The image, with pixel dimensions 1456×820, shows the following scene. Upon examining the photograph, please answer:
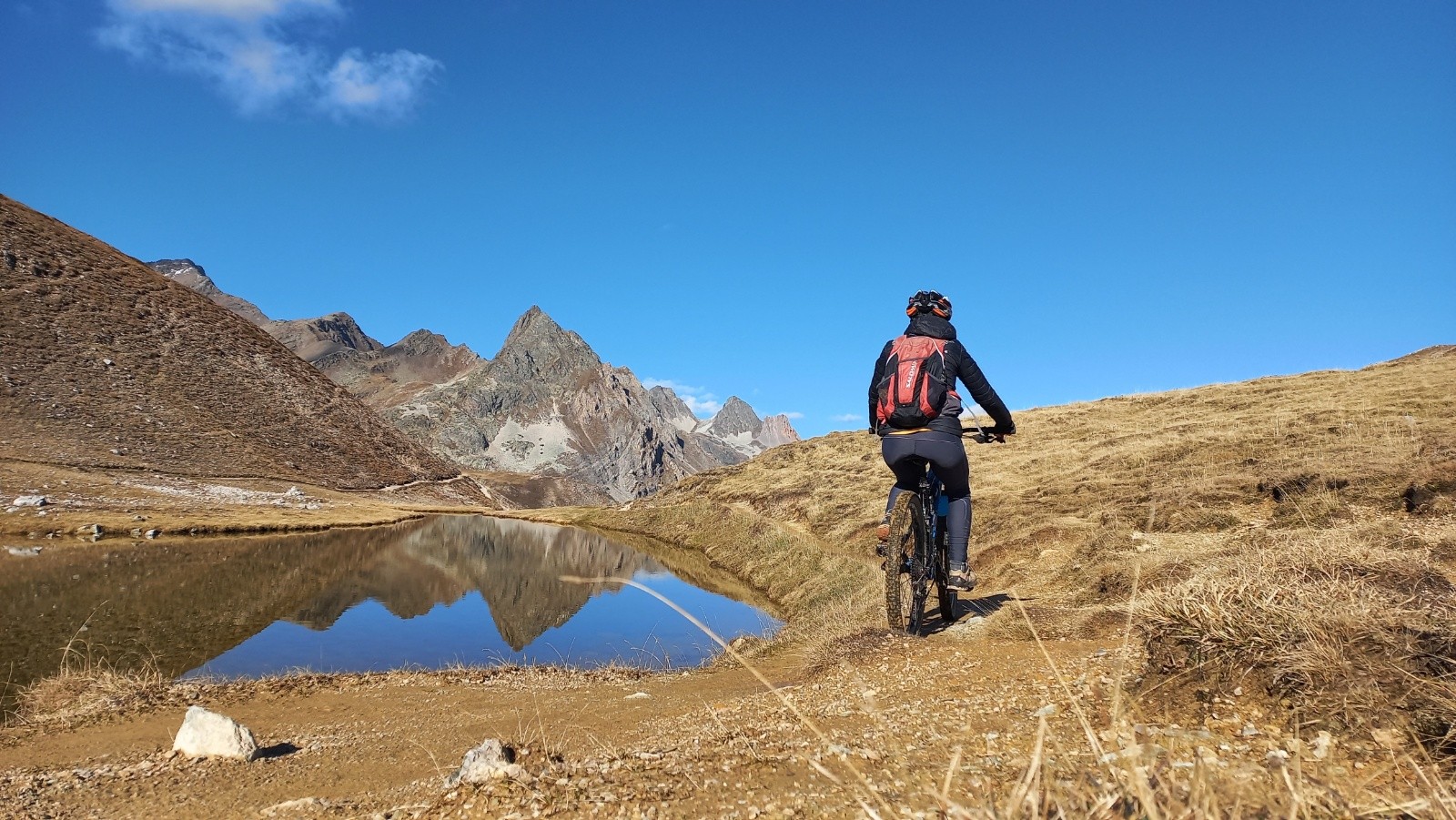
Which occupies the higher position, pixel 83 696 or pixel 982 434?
pixel 982 434

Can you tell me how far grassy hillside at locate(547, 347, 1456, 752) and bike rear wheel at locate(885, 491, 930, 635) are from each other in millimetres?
897

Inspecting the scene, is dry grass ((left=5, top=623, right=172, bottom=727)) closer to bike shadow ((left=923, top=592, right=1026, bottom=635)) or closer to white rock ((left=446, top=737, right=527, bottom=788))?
white rock ((left=446, top=737, right=527, bottom=788))

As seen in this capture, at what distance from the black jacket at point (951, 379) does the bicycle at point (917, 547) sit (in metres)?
0.32

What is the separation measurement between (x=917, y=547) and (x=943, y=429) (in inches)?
55.8

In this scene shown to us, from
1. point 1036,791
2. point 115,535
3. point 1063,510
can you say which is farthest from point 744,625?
point 115,535

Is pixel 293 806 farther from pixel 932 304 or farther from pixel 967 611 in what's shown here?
pixel 967 611

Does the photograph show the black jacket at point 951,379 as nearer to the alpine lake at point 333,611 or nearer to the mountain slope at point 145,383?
the alpine lake at point 333,611

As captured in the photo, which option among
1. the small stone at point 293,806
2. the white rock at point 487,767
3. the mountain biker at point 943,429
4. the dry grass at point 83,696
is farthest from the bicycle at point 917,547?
the dry grass at point 83,696

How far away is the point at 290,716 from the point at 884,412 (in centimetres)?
717

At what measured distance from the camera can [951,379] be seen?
24.6ft

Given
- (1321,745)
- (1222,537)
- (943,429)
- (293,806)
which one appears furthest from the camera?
(1222,537)

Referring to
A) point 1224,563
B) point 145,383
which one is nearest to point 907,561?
point 1224,563

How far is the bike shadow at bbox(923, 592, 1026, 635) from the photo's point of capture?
8.96 m

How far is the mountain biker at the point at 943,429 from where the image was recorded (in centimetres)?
743
